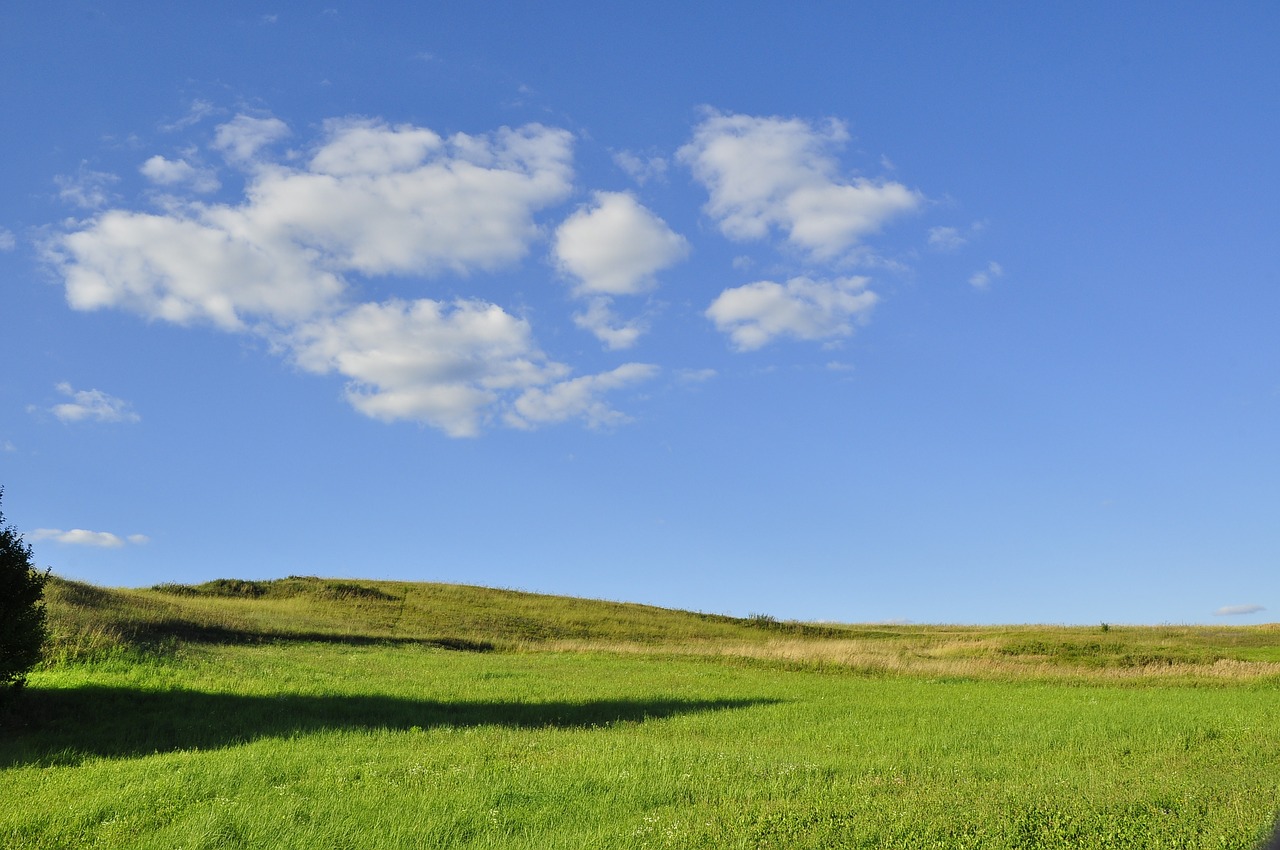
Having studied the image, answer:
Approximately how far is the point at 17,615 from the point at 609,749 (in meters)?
18.2

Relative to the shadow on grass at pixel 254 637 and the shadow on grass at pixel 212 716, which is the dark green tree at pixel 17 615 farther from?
the shadow on grass at pixel 254 637

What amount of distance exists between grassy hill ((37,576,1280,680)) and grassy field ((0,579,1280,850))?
61cm

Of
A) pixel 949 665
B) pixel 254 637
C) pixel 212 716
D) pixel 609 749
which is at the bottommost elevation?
pixel 949 665

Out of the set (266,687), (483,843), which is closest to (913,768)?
(483,843)

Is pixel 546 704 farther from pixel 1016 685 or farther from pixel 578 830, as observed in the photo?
pixel 1016 685

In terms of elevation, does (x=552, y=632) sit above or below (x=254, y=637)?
below

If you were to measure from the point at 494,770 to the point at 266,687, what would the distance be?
58.1 ft

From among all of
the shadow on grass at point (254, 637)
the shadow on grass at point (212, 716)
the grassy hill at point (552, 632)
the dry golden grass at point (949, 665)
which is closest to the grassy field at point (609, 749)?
the shadow on grass at point (212, 716)

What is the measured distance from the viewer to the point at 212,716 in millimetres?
25125

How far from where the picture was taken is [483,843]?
12.3 meters

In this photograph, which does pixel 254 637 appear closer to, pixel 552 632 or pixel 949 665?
pixel 552 632

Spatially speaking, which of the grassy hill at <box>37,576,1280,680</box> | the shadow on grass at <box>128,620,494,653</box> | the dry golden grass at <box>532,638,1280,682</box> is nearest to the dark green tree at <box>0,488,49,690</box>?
the grassy hill at <box>37,576,1280,680</box>

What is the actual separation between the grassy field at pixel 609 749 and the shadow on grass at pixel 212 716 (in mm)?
141

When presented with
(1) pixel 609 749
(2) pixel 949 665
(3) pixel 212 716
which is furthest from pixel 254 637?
(2) pixel 949 665
